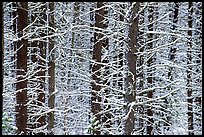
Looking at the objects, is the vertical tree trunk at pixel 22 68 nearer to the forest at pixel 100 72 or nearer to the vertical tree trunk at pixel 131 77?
the forest at pixel 100 72

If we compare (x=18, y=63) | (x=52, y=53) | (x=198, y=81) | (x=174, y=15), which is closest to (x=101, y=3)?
(x=52, y=53)

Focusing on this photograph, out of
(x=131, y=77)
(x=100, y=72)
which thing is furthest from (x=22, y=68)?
(x=131, y=77)

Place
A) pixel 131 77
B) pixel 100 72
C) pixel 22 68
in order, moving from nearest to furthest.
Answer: pixel 131 77 → pixel 22 68 → pixel 100 72

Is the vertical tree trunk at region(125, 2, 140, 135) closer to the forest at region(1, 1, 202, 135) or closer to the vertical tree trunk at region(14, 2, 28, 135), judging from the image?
the forest at region(1, 1, 202, 135)

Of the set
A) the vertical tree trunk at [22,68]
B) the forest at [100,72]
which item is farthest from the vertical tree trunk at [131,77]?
the vertical tree trunk at [22,68]

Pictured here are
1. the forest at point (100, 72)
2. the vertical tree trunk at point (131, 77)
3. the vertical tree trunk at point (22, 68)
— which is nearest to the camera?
the vertical tree trunk at point (131, 77)

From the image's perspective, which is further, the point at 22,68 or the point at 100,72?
the point at 100,72

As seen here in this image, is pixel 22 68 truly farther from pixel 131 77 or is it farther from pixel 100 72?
pixel 131 77

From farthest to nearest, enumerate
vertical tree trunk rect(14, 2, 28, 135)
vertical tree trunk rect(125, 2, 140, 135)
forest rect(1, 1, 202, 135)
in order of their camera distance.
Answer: vertical tree trunk rect(14, 2, 28, 135), forest rect(1, 1, 202, 135), vertical tree trunk rect(125, 2, 140, 135)

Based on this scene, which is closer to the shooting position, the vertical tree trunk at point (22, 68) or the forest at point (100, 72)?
the forest at point (100, 72)

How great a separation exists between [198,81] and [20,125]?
9833 mm

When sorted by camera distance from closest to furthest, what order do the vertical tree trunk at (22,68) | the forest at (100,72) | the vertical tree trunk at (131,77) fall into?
the vertical tree trunk at (131,77) → the forest at (100,72) → the vertical tree trunk at (22,68)

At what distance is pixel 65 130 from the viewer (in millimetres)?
18109

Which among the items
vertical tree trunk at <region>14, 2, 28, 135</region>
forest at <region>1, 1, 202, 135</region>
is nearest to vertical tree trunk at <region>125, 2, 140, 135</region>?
forest at <region>1, 1, 202, 135</region>
